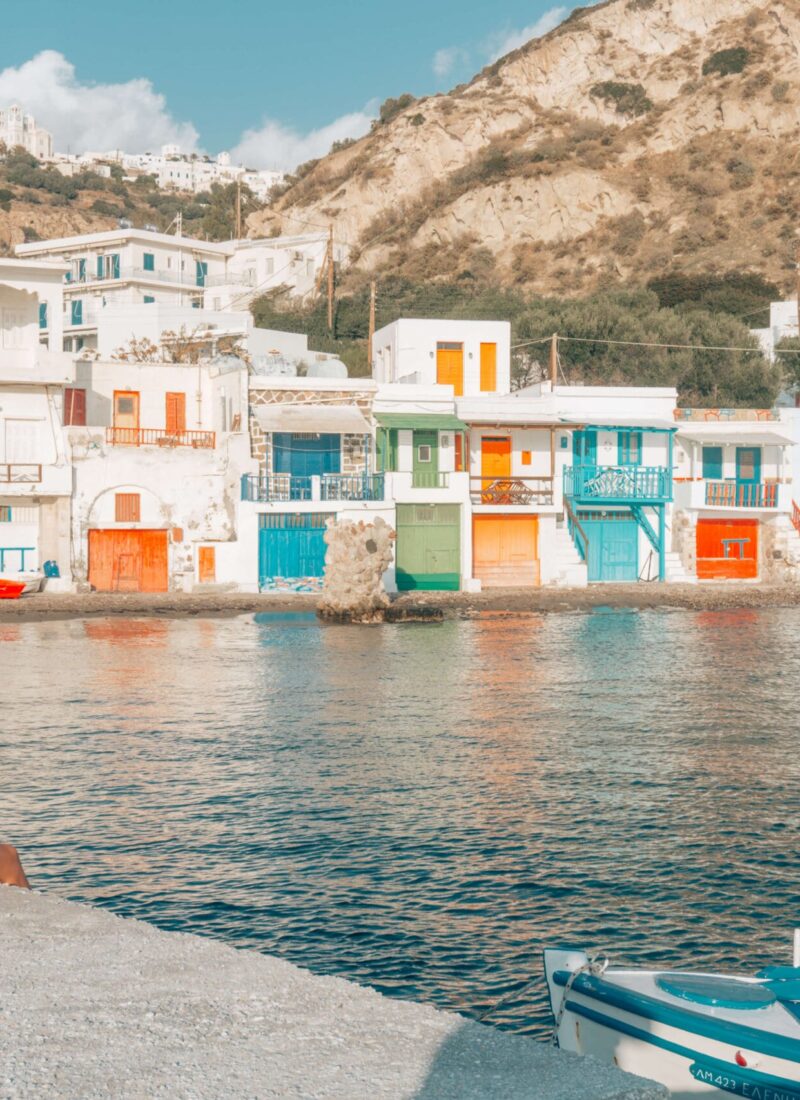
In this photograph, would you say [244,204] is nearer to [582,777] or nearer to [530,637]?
[530,637]

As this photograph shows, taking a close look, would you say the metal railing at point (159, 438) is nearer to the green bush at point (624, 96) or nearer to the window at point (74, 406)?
the window at point (74, 406)

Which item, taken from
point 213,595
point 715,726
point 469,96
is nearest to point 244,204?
point 469,96

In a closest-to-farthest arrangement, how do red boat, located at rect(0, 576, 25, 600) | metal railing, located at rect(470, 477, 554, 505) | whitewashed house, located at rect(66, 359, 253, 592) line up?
red boat, located at rect(0, 576, 25, 600)
whitewashed house, located at rect(66, 359, 253, 592)
metal railing, located at rect(470, 477, 554, 505)

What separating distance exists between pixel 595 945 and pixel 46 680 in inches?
698

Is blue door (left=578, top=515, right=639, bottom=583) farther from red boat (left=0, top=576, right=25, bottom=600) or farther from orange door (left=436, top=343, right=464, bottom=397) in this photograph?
red boat (left=0, top=576, right=25, bottom=600)

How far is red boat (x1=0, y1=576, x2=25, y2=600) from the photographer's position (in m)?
39.5

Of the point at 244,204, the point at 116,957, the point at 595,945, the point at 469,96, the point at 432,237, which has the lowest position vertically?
the point at 595,945

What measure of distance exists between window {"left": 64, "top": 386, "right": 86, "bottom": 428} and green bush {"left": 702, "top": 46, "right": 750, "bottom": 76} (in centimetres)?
8209

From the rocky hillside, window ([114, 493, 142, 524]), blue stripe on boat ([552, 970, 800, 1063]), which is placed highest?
the rocky hillside

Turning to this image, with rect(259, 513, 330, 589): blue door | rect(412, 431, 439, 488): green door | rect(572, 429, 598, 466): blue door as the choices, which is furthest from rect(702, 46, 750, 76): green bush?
rect(259, 513, 330, 589): blue door

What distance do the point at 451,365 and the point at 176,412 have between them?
35.7 ft

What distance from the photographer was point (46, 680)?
25.7 metres

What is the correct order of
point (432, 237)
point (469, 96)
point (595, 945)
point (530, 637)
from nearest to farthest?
point (595, 945) < point (530, 637) < point (432, 237) < point (469, 96)

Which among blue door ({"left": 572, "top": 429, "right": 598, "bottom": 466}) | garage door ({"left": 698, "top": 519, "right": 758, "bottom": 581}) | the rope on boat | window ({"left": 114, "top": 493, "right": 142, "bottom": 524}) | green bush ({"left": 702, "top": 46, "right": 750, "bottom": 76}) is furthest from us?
green bush ({"left": 702, "top": 46, "right": 750, "bottom": 76})
